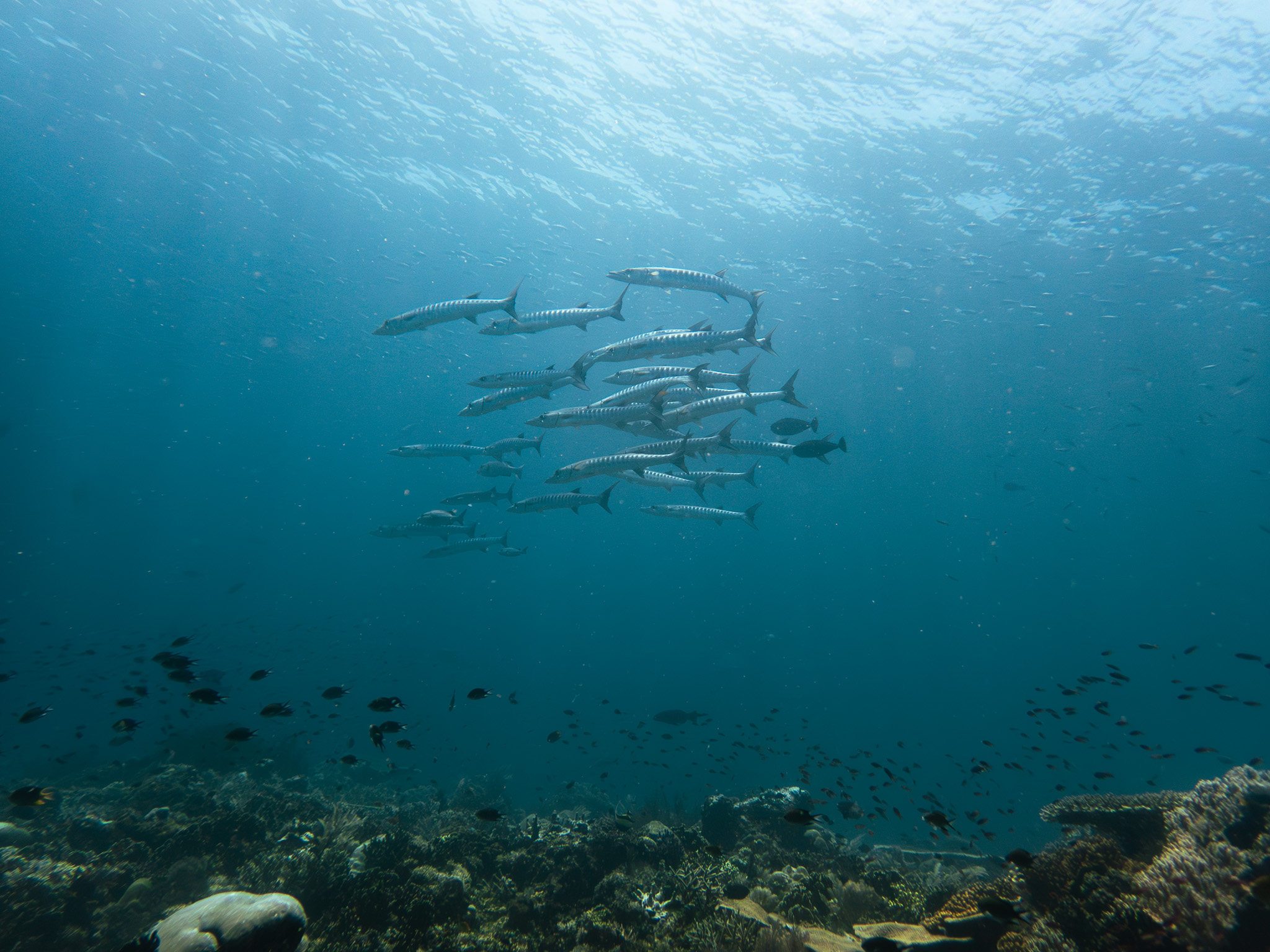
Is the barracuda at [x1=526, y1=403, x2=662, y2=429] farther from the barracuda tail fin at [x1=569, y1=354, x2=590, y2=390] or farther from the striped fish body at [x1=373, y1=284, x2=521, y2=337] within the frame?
the striped fish body at [x1=373, y1=284, x2=521, y2=337]

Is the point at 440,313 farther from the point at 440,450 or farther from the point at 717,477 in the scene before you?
the point at 440,450

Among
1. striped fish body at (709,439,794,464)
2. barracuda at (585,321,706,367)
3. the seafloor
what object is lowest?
the seafloor

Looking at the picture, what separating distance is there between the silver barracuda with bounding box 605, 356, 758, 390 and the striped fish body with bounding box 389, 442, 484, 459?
327 inches

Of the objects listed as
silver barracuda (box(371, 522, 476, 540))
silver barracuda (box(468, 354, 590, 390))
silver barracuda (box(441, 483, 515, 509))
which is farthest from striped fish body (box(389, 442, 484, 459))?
silver barracuda (box(468, 354, 590, 390))

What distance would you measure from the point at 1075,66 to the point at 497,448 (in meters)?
22.8

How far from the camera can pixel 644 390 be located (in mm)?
9508

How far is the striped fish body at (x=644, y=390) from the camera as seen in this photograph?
938cm

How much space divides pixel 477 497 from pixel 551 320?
907cm

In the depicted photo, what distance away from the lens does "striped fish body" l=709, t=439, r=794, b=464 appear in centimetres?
1066

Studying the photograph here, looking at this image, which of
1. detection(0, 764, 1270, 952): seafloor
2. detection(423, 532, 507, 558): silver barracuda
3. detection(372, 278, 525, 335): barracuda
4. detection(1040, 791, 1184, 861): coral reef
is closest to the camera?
detection(0, 764, 1270, 952): seafloor

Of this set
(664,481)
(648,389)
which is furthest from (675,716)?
(648,389)

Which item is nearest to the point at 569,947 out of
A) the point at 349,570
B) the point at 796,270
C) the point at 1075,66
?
the point at 1075,66

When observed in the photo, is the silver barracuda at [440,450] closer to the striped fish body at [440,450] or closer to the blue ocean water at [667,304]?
the striped fish body at [440,450]

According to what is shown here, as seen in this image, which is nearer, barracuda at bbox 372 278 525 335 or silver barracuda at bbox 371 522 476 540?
barracuda at bbox 372 278 525 335
